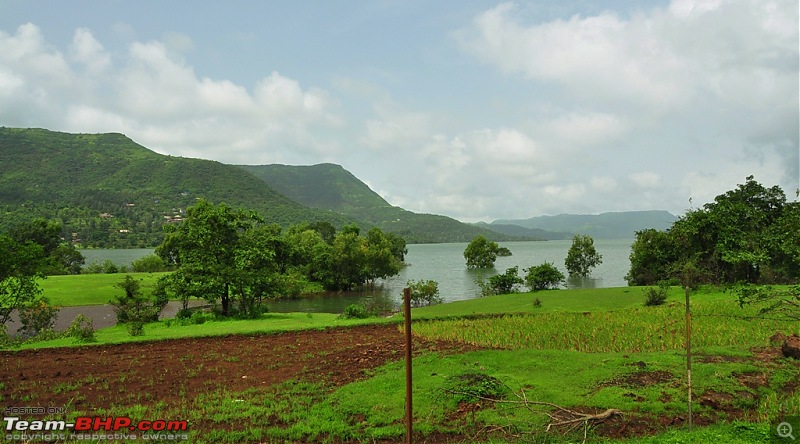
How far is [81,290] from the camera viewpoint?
39.8 m

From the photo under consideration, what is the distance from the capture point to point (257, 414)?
29.9ft

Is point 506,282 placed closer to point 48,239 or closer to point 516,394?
point 516,394

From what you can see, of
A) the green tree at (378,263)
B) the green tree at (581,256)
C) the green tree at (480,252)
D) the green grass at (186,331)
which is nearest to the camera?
the green grass at (186,331)

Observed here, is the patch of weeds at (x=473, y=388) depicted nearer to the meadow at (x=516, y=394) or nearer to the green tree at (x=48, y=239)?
the meadow at (x=516, y=394)

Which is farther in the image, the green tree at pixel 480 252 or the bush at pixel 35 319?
the green tree at pixel 480 252

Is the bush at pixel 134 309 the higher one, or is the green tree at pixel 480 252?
the green tree at pixel 480 252

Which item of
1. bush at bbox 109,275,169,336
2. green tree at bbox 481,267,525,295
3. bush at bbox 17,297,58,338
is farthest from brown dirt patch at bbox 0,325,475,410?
green tree at bbox 481,267,525,295

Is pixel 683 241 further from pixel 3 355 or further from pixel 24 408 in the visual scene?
pixel 3 355

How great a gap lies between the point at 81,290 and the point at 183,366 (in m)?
35.0

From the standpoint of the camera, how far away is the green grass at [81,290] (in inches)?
1449

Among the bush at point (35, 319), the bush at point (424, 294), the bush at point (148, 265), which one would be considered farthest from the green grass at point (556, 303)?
the bush at point (148, 265)

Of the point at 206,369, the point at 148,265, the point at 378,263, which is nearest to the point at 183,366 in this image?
the point at 206,369

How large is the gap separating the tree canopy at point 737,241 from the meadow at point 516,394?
19348 mm

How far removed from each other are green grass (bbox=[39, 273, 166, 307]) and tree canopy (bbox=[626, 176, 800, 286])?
48.9 m
